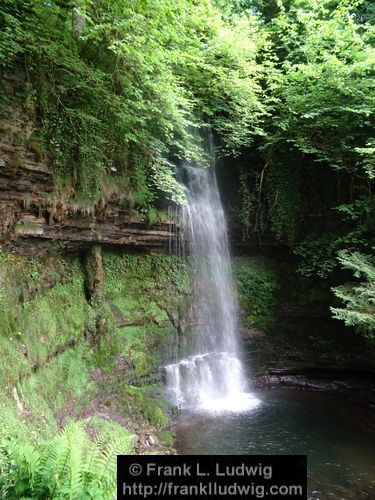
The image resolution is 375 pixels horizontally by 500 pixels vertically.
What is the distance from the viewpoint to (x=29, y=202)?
22.9 feet

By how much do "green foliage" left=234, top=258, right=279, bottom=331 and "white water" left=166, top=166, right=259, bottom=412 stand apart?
0.49 metres

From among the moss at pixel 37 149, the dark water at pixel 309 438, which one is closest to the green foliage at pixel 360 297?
the dark water at pixel 309 438

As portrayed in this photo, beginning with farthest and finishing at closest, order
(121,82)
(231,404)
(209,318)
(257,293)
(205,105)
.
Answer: (257,293) → (209,318) → (205,105) → (231,404) → (121,82)

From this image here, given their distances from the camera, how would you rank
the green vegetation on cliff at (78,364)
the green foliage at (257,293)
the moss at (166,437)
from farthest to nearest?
1. the green foliage at (257,293)
2. the moss at (166,437)
3. the green vegetation on cliff at (78,364)

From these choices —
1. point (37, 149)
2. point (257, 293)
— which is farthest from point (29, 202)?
point (257, 293)

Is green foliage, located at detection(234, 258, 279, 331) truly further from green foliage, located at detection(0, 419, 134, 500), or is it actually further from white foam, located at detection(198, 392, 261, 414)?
green foliage, located at detection(0, 419, 134, 500)

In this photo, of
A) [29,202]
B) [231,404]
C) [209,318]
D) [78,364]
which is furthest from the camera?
[209,318]

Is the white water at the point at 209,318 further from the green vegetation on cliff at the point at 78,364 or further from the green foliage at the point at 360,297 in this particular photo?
the green foliage at the point at 360,297

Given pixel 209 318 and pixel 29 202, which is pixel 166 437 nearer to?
pixel 209 318

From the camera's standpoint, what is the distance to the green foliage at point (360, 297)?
7934 millimetres

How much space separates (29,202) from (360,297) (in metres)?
7.57

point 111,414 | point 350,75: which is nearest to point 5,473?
point 111,414

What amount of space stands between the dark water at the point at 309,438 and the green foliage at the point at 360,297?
2.38m

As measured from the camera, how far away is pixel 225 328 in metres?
11.2
